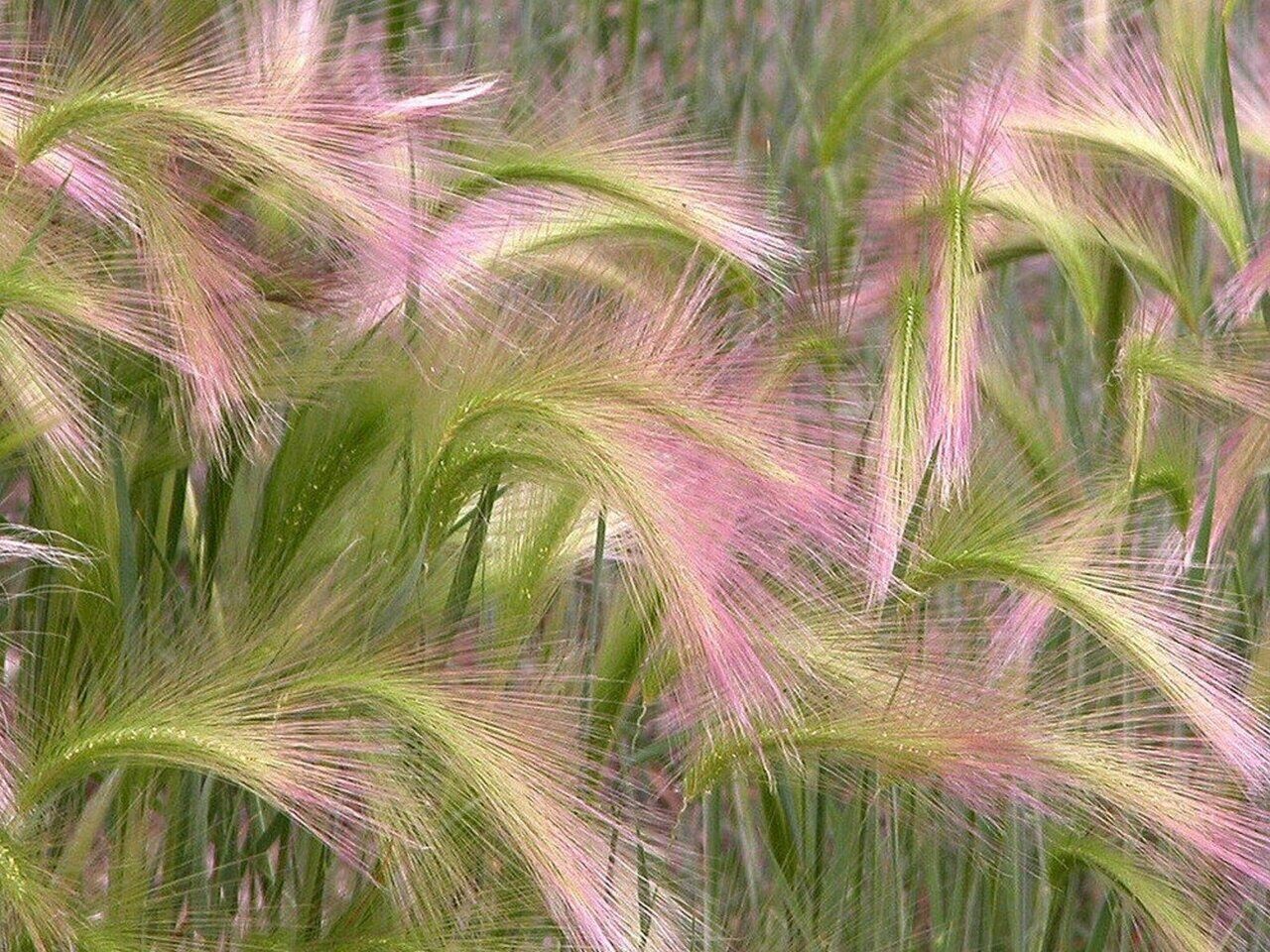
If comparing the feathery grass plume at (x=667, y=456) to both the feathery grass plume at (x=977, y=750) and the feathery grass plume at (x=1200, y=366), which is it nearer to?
the feathery grass plume at (x=977, y=750)

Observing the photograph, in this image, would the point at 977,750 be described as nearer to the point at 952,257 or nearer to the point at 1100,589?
the point at 1100,589

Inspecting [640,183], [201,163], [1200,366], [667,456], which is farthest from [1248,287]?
[201,163]

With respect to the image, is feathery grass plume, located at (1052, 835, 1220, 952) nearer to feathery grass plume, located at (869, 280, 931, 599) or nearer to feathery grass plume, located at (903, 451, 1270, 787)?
feathery grass plume, located at (903, 451, 1270, 787)

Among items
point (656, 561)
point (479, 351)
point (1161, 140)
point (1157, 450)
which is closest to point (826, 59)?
point (1161, 140)

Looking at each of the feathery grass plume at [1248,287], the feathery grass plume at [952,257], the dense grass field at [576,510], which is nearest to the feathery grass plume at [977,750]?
the dense grass field at [576,510]

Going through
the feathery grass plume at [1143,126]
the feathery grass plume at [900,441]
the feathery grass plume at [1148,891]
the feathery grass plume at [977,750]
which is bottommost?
the feathery grass plume at [1148,891]

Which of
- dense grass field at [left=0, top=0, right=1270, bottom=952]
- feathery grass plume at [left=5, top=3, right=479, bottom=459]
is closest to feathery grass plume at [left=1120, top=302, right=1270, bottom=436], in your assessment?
dense grass field at [left=0, top=0, right=1270, bottom=952]

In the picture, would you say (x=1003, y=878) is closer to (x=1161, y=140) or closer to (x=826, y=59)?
(x=1161, y=140)

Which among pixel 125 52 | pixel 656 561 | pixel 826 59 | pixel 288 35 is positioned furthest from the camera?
pixel 826 59
